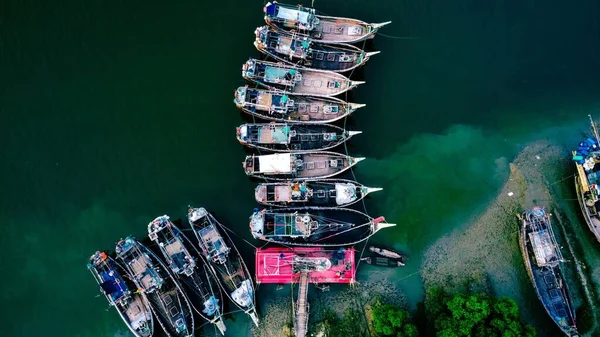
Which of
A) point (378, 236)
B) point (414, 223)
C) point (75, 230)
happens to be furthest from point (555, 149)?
point (75, 230)

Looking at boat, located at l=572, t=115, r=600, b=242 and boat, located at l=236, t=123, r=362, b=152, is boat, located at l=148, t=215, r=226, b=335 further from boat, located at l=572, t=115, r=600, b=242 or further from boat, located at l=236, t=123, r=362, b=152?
boat, located at l=572, t=115, r=600, b=242

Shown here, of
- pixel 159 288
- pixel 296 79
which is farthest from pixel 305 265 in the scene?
pixel 296 79

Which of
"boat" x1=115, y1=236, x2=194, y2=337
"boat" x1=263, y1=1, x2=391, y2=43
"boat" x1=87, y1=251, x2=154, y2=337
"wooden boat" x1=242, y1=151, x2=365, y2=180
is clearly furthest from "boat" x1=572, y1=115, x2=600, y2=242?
"boat" x1=87, y1=251, x2=154, y2=337

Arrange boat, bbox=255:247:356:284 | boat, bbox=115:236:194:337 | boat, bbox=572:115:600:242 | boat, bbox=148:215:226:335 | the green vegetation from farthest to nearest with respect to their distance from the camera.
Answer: boat, bbox=572:115:600:242 → boat, bbox=255:247:356:284 → boat, bbox=148:215:226:335 → boat, bbox=115:236:194:337 → the green vegetation

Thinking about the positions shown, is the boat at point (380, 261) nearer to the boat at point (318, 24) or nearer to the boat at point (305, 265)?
the boat at point (305, 265)

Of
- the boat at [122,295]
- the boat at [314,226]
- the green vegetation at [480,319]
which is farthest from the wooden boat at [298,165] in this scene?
the green vegetation at [480,319]

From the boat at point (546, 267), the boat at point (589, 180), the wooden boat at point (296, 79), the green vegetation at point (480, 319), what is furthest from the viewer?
the wooden boat at point (296, 79)

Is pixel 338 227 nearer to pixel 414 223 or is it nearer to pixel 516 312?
pixel 414 223
